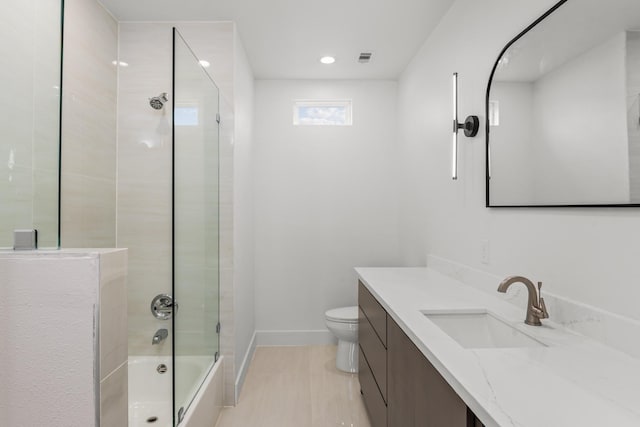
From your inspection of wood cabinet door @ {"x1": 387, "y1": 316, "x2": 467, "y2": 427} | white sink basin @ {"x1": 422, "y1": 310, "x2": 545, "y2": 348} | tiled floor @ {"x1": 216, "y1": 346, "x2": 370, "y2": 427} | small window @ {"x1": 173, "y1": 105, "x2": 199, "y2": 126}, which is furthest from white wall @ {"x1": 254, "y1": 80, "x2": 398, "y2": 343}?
white sink basin @ {"x1": 422, "y1": 310, "x2": 545, "y2": 348}

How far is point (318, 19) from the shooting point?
2363 millimetres

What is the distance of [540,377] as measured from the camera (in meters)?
0.87

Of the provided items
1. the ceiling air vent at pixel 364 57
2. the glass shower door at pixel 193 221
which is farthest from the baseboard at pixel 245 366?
the ceiling air vent at pixel 364 57

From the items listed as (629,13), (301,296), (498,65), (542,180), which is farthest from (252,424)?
(629,13)

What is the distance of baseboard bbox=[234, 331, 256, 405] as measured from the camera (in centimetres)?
245

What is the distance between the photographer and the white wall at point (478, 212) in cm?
110

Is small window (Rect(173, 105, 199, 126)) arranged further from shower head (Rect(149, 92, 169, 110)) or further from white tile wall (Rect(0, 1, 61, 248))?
shower head (Rect(149, 92, 169, 110))

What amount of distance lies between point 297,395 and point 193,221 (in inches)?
58.1

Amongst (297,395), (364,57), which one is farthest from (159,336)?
(364,57)

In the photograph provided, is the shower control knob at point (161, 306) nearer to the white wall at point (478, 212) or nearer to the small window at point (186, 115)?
the small window at point (186, 115)

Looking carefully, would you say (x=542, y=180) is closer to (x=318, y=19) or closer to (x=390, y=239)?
(x=318, y=19)

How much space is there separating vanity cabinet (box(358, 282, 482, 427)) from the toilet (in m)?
0.36

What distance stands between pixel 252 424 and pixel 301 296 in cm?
137

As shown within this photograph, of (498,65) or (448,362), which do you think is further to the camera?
(498,65)
